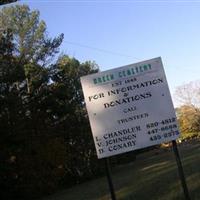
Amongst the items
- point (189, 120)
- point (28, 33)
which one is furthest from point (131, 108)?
point (189, 120)

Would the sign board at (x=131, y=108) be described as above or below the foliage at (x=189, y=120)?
below

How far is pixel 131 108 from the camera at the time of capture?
29.3 ft

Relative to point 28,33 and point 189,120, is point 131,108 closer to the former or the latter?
point 28,33

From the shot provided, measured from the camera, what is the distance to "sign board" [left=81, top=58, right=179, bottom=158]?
8.89m

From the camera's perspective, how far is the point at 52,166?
37281mm

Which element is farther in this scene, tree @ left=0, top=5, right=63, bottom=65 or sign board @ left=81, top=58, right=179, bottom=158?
tree @ left=0, top=5, right=63, bottom=65

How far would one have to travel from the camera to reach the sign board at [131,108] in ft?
29.2

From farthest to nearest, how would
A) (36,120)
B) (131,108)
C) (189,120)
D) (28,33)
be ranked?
(189,120) < (28,33) < (36,120) < (131,108)

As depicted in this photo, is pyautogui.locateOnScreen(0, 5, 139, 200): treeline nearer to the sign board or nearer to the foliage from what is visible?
the sign board

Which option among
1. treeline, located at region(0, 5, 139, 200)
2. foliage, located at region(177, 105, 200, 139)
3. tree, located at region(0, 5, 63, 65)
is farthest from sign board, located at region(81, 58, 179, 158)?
foliage, located at region(177, 105, 200, 139)

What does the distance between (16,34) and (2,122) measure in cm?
1797

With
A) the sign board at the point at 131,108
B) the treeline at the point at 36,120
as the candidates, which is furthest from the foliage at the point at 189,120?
the sign board at the point at 131,108

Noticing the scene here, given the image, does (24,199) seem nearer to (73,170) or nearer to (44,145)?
(44,145)

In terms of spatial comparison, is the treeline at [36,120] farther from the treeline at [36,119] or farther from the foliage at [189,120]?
the foliage at [189,120]
